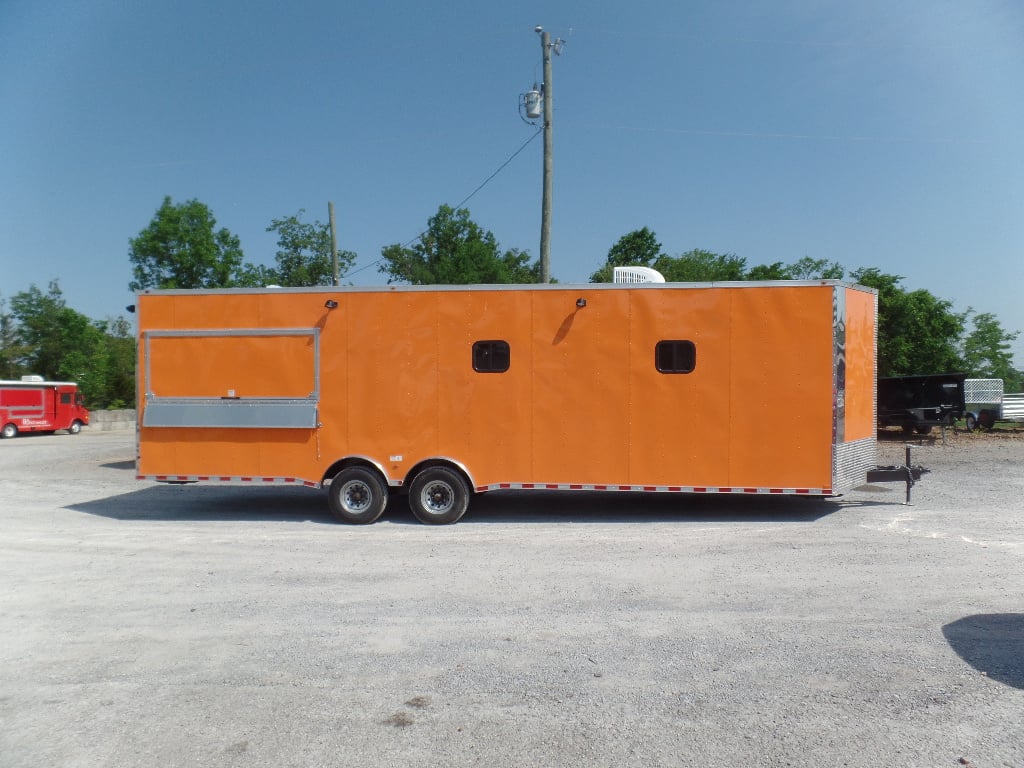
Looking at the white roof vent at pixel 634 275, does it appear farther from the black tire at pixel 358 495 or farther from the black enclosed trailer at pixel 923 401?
the black enclosed trailer at pixel 923 401

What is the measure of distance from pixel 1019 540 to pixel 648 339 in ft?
16.1

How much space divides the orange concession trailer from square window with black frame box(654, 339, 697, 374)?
2 cm

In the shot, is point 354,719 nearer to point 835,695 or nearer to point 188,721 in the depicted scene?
point 188,721

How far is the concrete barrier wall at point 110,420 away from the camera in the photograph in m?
37.7

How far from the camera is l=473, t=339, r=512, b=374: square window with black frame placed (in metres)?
10.3

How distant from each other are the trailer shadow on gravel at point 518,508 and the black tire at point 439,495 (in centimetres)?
31

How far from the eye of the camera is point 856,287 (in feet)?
34.3

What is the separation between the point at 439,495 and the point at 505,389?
1.72 m

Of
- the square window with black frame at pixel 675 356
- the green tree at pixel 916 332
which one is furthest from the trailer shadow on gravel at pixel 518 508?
the green tree at pixel 916 332

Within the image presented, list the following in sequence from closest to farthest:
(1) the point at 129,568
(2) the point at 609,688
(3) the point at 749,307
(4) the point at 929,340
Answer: (2) the point at 609,688, (1) the point at 129,568, (3) the point at 749,307, (4) the point at 929,340

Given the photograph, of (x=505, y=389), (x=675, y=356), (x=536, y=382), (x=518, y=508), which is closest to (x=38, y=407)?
(x=518, y=508)

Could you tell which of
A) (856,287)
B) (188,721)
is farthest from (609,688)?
(856,287)

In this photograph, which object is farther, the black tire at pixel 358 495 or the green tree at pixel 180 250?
the green tree at pixel 180 250

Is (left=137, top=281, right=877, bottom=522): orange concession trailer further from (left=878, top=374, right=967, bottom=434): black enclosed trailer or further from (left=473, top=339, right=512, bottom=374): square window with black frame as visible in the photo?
(left=878, top=374, right=967, bottom=434): black enclosed trailer
